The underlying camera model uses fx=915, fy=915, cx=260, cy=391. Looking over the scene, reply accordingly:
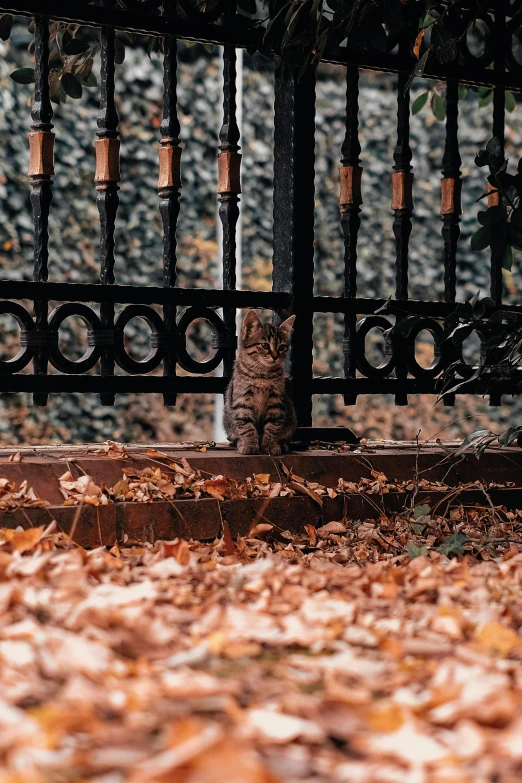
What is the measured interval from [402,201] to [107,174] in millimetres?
1183

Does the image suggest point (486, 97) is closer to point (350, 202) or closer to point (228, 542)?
point (350, 202)

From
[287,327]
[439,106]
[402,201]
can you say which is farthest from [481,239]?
[439,106]

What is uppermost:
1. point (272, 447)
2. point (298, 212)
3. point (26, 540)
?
point (298, 212)

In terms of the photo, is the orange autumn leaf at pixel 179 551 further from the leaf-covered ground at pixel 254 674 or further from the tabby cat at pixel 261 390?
the tabby cat at pixel 261 390

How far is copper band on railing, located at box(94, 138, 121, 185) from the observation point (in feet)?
9.96

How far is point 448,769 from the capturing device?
944 millimetres

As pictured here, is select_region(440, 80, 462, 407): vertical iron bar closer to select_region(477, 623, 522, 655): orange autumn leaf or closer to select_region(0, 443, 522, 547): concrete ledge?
select_region(0, 443, 522, 547): concrete ledge

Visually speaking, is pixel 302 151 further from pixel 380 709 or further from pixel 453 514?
pixel 380 709

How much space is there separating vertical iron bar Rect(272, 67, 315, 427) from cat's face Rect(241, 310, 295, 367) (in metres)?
0.06

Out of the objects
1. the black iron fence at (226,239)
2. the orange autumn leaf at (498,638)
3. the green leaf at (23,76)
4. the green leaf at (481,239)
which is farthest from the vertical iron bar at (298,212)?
the orange autumn leaf at (498,638)

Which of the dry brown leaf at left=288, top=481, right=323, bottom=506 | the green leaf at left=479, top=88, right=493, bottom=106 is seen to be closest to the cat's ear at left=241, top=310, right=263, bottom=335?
the dry brown leaf at left=288, top=481, right=323, bottom=506

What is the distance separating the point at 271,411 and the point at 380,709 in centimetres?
214

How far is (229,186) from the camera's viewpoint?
3.25 meters

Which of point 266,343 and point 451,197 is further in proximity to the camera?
point 451,197
